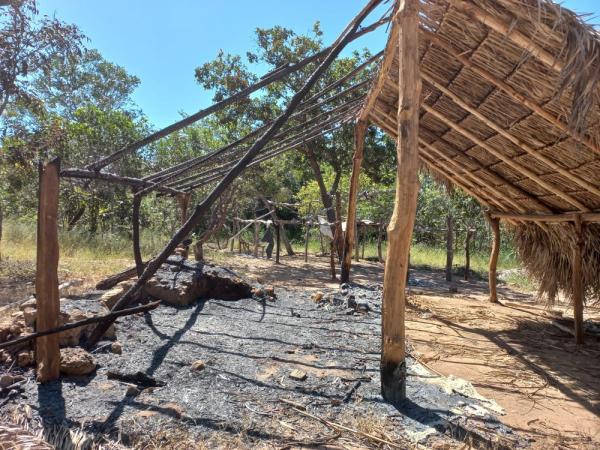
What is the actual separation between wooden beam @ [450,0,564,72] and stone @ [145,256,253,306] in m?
4.64

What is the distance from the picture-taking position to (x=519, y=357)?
15.0 ft

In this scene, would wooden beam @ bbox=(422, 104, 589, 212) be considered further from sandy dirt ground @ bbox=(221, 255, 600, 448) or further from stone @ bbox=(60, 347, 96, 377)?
stone @ bbox=(60, 347, 96, 377)

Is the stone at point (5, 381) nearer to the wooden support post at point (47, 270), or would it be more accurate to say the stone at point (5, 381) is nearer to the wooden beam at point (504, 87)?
the wooden support post at point (47, 270)

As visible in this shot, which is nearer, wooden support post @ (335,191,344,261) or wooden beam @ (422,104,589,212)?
wooden beam @ (422,104,589,212)

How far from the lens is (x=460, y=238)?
1753 cm

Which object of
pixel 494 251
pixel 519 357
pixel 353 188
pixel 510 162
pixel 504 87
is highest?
pixel 504 87

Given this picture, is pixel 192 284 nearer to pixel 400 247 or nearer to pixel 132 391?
pixel 132 391

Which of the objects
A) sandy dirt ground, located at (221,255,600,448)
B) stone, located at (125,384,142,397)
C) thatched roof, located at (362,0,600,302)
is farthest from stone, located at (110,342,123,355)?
thatched roof, located at (362,0,600,302)

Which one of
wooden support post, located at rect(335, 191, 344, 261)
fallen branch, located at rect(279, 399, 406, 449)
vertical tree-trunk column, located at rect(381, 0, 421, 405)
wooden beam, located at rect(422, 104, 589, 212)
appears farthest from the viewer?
wooden support post, located at rect(335, 191, 344, 261)

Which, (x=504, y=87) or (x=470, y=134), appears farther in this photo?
(x=470, y=134)

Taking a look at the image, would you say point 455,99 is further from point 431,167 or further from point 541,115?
point 431,167

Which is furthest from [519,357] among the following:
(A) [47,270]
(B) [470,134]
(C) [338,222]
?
(C) [338,222]

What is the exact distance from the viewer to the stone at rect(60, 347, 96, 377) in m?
3.12

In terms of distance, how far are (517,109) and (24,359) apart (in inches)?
186
